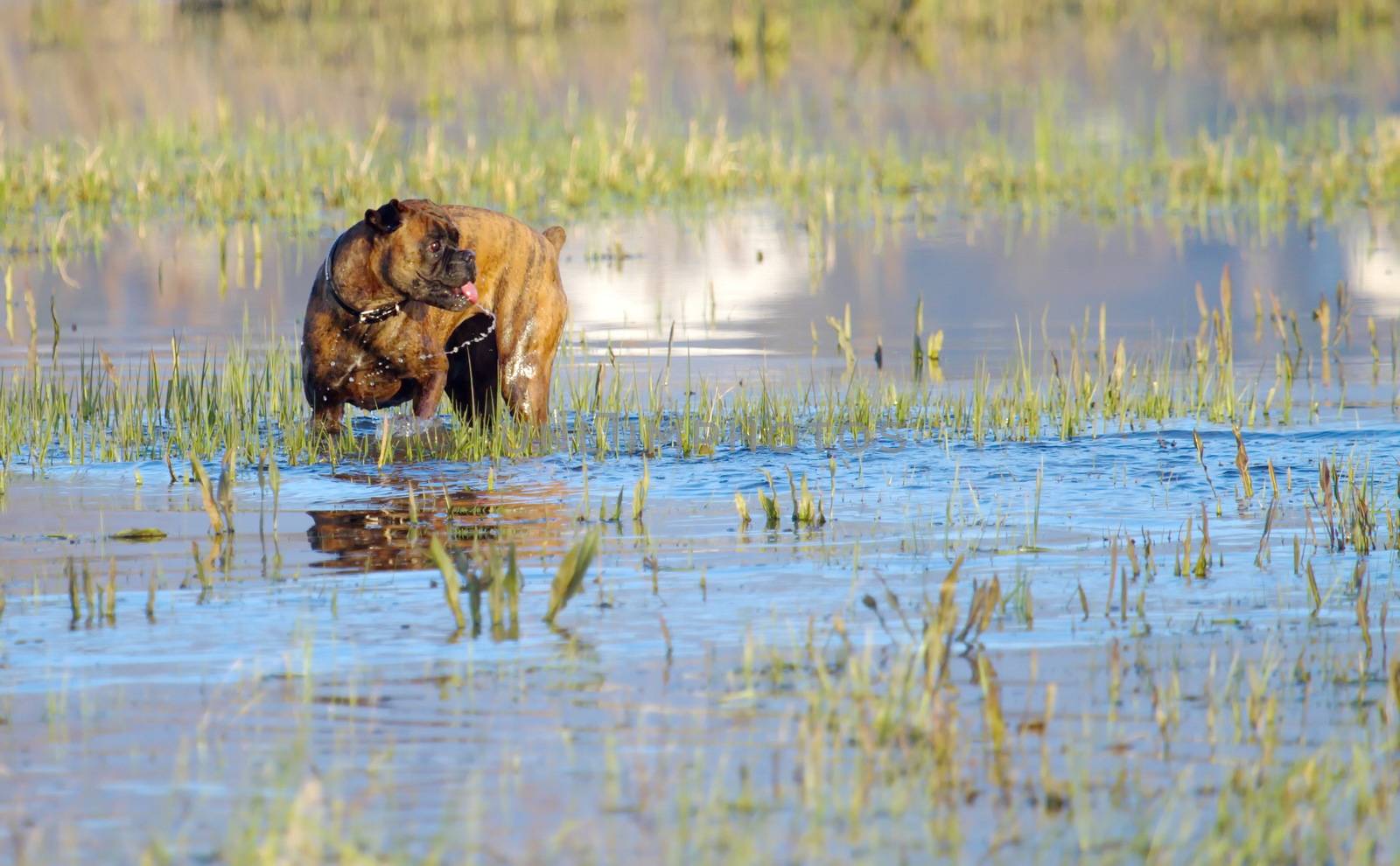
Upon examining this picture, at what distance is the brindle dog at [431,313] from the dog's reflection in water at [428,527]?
3.83 feet

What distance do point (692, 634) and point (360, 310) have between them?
399cm

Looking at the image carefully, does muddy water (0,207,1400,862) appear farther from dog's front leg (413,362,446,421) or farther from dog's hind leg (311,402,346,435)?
dog's front leg (413,362,446,421)

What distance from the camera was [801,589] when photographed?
20.0 feet

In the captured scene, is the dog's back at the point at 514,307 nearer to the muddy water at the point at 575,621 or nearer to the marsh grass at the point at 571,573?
the muddy water at the point at 575,621

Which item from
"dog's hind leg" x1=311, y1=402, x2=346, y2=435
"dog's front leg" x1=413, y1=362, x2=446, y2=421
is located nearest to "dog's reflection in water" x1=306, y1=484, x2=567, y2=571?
"dog's hind leg" x1=311, y1=402, x2=346, y2=435

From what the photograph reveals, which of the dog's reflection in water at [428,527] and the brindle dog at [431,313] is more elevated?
the brindle dog at [431,313]

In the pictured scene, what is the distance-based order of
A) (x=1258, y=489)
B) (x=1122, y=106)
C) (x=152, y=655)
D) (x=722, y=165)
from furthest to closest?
(x=1122, y=106)
(x=722, y=165)
(x=1258, y=489)
(x=152, y=655)

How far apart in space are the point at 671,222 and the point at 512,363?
8.24 m

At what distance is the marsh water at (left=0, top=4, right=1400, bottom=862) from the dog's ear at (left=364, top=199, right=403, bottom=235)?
990 mm

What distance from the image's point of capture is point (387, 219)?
905 cm

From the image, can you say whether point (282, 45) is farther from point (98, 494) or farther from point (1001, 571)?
point (1001, 571)

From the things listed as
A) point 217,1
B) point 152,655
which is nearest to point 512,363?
point 152,655

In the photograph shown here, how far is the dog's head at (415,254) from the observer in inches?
355

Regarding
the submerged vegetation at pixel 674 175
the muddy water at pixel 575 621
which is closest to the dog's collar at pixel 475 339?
the muddy water at pixel 575 621
